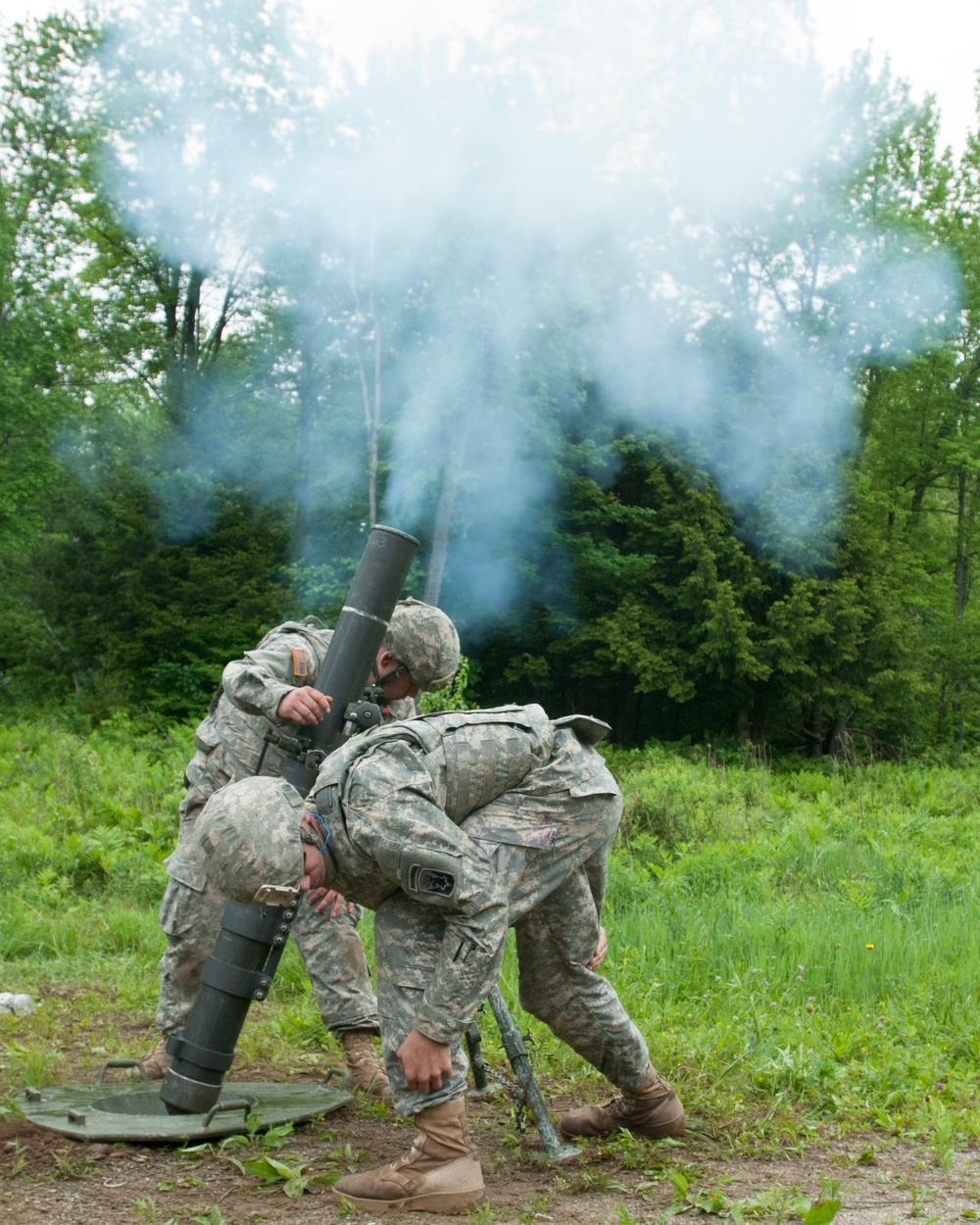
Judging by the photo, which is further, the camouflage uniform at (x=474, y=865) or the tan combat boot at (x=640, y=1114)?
the tan combat boot at (x=640, y=1114)

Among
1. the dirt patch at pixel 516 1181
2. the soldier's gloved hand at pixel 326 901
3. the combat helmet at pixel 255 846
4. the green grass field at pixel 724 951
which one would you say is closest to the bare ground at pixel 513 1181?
the dirt patch at pixel 516 1181

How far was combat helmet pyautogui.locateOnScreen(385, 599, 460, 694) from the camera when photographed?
13.3ft

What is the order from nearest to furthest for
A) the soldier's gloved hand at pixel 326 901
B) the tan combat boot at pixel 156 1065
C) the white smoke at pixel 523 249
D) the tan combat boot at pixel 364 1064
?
1. the soldier's gloved hand at pixel 326 901
2. the tan combat boot at pixel 364 1064
3. the tan combat boot at pixel 156 1065
4. the white smoke at pixel 523 249

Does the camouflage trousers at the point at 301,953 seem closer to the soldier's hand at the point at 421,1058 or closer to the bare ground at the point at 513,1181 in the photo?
the bare ground at the point at 513,1181

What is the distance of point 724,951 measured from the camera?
5.69 meters

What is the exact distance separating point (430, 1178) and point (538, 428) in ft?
49.8

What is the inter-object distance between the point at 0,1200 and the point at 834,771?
13.7 meters

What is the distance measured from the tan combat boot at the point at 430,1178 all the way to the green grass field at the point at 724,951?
92cm

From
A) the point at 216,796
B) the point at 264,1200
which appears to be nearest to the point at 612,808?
the point at 216,796

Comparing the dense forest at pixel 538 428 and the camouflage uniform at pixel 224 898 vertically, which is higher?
the dense forest at pixel 538 428

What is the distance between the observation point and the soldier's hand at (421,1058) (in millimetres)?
3096

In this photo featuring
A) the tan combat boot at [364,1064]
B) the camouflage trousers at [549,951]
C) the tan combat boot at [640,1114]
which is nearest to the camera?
the camouflage trousers at [549,951]

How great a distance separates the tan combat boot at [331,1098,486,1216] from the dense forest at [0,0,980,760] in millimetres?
13999

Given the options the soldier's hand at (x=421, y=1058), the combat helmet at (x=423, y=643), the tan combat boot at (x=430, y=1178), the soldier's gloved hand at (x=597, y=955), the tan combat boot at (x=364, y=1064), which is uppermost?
the combat helmet at (x=423, y=643)
